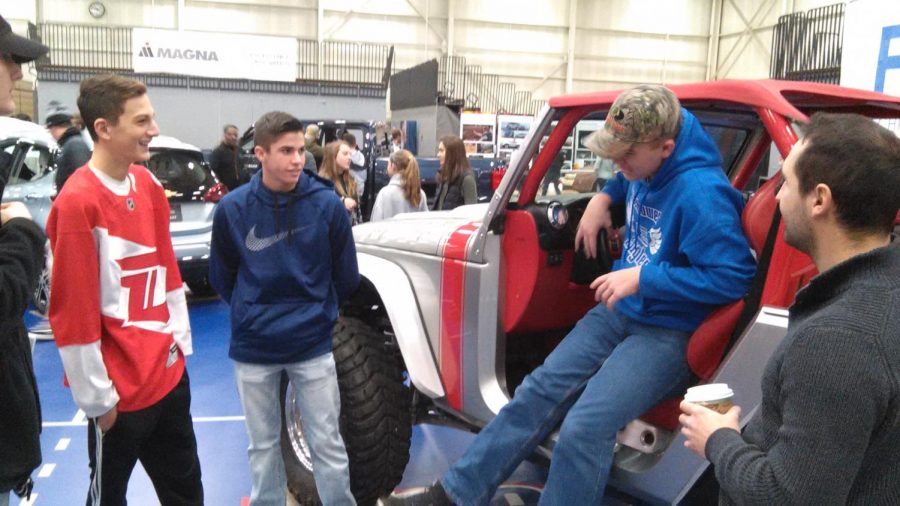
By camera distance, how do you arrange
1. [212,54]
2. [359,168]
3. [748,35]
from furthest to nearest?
[748,35] → [212,54] → [359,168]

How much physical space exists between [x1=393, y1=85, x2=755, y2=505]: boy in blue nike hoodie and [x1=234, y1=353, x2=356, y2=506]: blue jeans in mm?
499

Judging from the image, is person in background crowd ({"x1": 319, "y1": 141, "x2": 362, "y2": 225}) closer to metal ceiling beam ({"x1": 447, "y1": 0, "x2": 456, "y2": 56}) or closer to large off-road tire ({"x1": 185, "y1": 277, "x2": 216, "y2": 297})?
large off-road tire ({"x1": 185, "y1": 277, "x2": 216, "y2": 297})

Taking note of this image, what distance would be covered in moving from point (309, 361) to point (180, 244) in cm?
431

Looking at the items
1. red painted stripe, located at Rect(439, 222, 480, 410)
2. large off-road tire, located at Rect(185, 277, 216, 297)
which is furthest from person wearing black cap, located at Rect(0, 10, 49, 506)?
large off-road tire, located at Rect(185, 277, 216, 297)

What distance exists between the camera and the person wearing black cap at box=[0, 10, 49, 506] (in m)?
1.60

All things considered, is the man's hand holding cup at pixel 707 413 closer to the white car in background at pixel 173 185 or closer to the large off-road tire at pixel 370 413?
the large off-road tire at pixel 370 413

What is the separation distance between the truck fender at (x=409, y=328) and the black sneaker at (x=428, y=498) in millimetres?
443

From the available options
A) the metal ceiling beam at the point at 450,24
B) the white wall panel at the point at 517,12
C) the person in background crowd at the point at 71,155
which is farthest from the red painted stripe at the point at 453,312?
the white wall panel at the point at 517,12

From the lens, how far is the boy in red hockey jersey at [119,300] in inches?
83.0

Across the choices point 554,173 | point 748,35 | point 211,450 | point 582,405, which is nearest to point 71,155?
point 211,450

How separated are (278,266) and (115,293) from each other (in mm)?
597

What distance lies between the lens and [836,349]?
119 cm

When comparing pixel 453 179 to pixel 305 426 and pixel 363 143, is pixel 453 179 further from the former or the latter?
pixel 305 426

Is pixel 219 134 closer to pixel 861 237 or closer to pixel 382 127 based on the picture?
pixel 382 127
